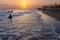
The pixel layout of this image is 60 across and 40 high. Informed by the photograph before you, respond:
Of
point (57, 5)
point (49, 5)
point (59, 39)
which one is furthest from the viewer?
point (49, 5)

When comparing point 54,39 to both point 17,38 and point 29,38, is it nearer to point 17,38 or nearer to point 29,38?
point 29,38

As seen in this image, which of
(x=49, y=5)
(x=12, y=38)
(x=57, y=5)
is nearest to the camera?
(x=12, y=38)

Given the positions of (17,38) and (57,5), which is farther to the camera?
(57,5)

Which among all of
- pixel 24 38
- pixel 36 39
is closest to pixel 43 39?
pixel 36 39

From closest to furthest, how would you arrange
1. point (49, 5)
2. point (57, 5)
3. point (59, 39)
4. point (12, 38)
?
point (59, 39) < point (12, 38) < point (57, 5) < point (49, 5)

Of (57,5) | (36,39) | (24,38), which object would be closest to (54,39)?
(36,39)

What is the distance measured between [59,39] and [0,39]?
17.0 feet

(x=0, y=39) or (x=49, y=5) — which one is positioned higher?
(x=0, y=39)

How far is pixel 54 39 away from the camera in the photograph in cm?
1388

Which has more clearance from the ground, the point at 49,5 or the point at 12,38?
the point at 12,38

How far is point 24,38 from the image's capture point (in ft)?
47.6

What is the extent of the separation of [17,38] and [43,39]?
2.44 m

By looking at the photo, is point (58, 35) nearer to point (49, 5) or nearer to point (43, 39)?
point (43, 39)

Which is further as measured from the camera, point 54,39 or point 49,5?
point 49,5
